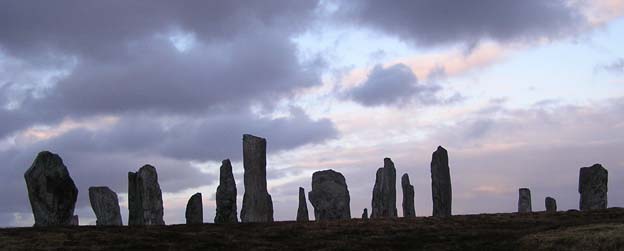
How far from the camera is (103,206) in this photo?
129ft

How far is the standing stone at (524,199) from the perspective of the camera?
154ft

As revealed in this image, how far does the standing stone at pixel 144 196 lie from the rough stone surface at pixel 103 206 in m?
2.04

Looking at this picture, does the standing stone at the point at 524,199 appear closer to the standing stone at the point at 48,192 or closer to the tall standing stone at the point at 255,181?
the tall standing stone at the point at 255,181

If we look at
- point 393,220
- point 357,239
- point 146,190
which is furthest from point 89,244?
point 146,190

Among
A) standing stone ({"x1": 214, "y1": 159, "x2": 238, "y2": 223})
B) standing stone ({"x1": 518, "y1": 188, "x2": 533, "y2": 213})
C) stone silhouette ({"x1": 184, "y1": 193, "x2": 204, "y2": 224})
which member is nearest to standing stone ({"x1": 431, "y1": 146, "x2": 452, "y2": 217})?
standing stone ({"x1": 518, "y1": 188, "x2": 533, "y2": 213})

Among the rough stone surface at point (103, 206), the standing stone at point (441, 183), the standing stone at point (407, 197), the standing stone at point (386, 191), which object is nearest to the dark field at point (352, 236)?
the standing stone at point (441, 183)

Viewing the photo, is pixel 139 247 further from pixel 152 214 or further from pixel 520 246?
pixel 152 214

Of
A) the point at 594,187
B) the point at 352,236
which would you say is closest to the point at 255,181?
the point at 352,236

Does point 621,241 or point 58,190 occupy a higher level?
point 58,190

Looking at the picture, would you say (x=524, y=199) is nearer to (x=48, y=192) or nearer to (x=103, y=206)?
(x=103, y=206)

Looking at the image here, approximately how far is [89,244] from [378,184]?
22.7 metres

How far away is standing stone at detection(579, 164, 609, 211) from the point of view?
39312mm

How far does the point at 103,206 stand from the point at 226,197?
674 cm

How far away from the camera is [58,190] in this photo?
32.1 meters
